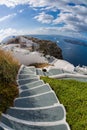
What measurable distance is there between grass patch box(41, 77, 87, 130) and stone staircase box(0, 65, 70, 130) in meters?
0.21

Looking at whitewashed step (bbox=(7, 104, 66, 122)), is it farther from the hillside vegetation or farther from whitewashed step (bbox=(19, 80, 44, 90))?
whitewashed step (bbox=(19, 80, 44, 90))

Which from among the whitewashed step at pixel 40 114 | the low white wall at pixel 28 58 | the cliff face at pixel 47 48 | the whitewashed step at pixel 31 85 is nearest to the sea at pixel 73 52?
the cliff face at pixel 47 48

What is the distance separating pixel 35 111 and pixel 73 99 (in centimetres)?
165

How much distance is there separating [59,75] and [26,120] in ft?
18.6

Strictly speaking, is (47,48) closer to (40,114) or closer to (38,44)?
(38,44)

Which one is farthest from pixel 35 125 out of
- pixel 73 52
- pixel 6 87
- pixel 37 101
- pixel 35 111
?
pixel 73 52

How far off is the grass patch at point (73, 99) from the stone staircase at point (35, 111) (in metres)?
0.21

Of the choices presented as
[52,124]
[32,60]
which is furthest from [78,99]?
[32,60]

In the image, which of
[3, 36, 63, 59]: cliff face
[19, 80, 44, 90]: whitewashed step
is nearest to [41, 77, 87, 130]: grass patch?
[19, 80, 44, 90]: whitewashed step

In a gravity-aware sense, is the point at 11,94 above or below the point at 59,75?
above

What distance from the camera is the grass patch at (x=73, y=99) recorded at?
8914 millimetres

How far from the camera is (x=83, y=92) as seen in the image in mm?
11297

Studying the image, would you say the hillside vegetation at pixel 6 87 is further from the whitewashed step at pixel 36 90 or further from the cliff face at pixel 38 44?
the cliff face at pixel 38 44

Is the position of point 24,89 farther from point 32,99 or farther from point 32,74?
point 32,74
